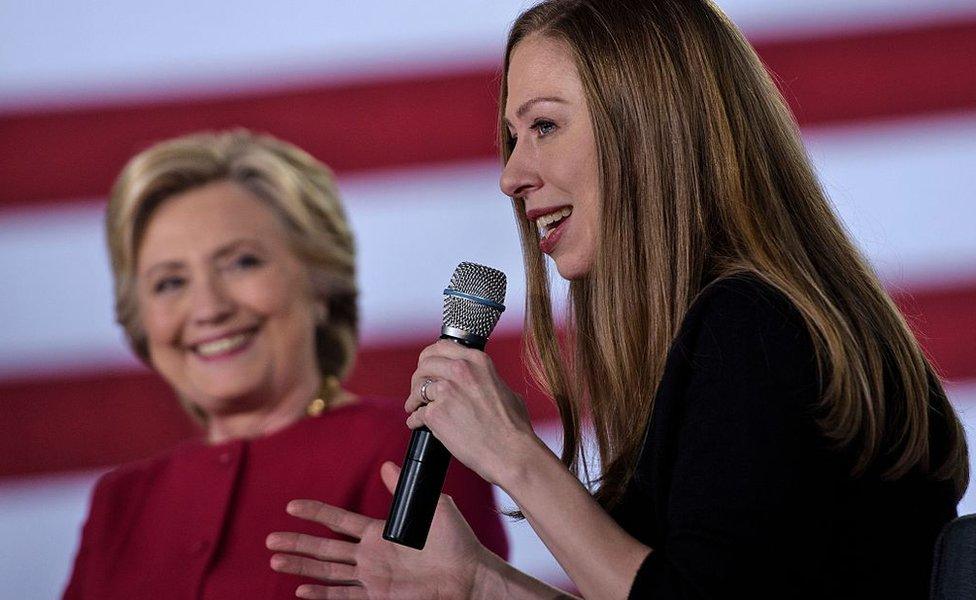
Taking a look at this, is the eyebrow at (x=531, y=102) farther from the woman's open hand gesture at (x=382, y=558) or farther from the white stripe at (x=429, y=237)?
the white stripe at (x=429, y=237)

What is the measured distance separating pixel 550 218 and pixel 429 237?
1223mm

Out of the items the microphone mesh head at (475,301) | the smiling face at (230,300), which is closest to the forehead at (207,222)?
the smiling face at (230,300)

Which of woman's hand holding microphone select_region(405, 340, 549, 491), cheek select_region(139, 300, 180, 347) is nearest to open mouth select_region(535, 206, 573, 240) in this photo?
woman's hand holding microphone select_region(405, 340, 549, 491)

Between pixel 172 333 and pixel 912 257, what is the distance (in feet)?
4.62

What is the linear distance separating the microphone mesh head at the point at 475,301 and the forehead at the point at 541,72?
0.19 metres

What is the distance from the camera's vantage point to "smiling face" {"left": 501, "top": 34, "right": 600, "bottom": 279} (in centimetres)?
120

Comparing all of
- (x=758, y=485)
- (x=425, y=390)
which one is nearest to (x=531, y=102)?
(x=425, y=390)

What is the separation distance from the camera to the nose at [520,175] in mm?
1244

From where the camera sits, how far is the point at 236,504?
71.4 inches

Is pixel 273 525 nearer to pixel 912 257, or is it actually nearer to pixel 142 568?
pixel 142 568

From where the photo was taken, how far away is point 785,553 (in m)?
0.94

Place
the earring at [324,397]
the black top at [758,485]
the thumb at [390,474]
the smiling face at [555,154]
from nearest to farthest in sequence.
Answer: the black top at [758,485] < the smiling face at [555,154] < the thumb at [390,474] < the earring at [324,397]

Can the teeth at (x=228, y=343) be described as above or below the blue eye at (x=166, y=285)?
below

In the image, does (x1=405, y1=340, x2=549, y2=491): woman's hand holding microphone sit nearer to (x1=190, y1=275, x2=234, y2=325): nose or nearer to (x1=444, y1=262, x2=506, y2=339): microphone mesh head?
(x1=444, y1=262, x2=506, y2=339): microphone mesh head
